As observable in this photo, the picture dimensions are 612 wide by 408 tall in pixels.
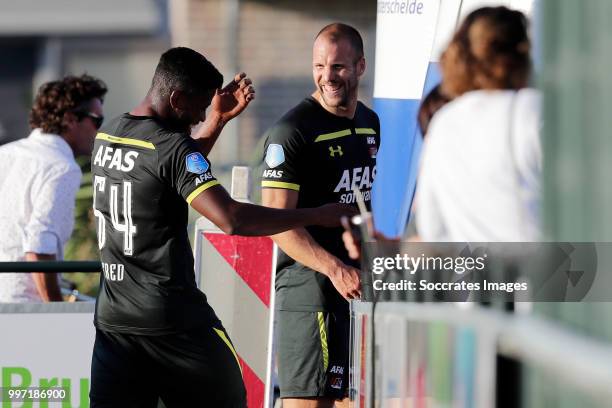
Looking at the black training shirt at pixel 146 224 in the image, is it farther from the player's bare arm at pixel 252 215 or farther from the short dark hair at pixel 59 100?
the short dark hair at pixel 59 100

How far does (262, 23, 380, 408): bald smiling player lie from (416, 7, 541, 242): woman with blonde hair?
8.17ft

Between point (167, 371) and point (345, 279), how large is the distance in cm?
84

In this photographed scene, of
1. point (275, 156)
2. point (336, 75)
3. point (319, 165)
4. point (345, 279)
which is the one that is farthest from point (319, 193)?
point (336, 75)

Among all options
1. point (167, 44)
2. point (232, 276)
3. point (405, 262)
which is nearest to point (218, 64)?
point (167, 44)

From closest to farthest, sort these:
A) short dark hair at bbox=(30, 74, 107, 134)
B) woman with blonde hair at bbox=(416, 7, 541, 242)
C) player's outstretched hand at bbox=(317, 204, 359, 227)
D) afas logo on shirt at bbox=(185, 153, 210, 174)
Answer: woman with blonde hair at bbox=(416, 7, 541, 242), afas logo on shirt at bbox=(185, 153, 210, 174), player's outstretched hand at bbox=(317, 204, 359, 227), short dark hair at bbox=(30, 74, 107, 134)

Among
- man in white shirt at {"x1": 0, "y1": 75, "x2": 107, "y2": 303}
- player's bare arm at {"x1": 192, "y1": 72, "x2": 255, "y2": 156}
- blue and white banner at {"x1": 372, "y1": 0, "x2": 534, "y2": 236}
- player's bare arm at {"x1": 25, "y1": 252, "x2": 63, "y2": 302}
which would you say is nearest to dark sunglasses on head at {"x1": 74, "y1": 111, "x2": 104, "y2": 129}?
man in white shirt at {"x1": 0, "y1": 75, "x2": 107, "y2": 303}

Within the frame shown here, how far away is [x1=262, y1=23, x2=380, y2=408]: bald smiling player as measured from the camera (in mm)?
5242

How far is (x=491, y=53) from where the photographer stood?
101 inches

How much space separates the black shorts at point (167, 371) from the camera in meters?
4.77

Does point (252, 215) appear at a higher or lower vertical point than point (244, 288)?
higher

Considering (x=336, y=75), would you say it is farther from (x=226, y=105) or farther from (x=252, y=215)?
(x=252, y=215)

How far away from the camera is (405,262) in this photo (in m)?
2.96

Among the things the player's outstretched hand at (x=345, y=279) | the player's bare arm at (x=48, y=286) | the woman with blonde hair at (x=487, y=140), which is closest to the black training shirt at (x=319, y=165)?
the player's outstretched hand at (x=345, y=279)

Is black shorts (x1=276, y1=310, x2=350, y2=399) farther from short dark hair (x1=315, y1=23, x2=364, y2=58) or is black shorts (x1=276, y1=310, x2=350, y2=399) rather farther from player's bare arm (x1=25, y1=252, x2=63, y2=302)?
player's bare arm (x1=25, y1=252, x2=63, y2=302)
